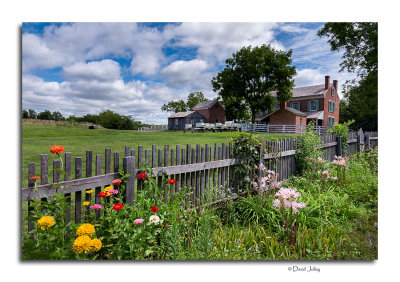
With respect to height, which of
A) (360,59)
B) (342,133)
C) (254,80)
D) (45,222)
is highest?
(360,59)

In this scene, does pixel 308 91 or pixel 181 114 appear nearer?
pixel 181 114

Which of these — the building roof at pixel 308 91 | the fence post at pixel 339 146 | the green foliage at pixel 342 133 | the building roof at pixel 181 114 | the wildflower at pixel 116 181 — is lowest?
the wildflower at pixel 116 181

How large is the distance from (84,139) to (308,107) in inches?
128

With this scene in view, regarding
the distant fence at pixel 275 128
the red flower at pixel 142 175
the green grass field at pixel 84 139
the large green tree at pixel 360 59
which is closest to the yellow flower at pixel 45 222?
the green grass field at pixel 84 139

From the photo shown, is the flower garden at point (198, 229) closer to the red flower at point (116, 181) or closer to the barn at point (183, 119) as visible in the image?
the red flower at point (116, 181)

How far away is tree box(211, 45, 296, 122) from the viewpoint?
11.6 feet

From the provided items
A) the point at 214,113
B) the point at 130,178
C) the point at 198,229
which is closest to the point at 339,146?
the point at 214,113

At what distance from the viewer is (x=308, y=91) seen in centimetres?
Result: 375

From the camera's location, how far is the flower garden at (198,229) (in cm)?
236

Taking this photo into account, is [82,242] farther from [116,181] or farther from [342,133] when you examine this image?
[342,133]

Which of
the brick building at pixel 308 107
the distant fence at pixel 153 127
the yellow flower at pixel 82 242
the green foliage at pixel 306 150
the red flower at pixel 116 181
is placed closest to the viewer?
the yellow flower at pixel 82 242

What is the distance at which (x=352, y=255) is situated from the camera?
9.65ft

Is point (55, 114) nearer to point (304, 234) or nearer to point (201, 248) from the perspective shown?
point (201, 248)
